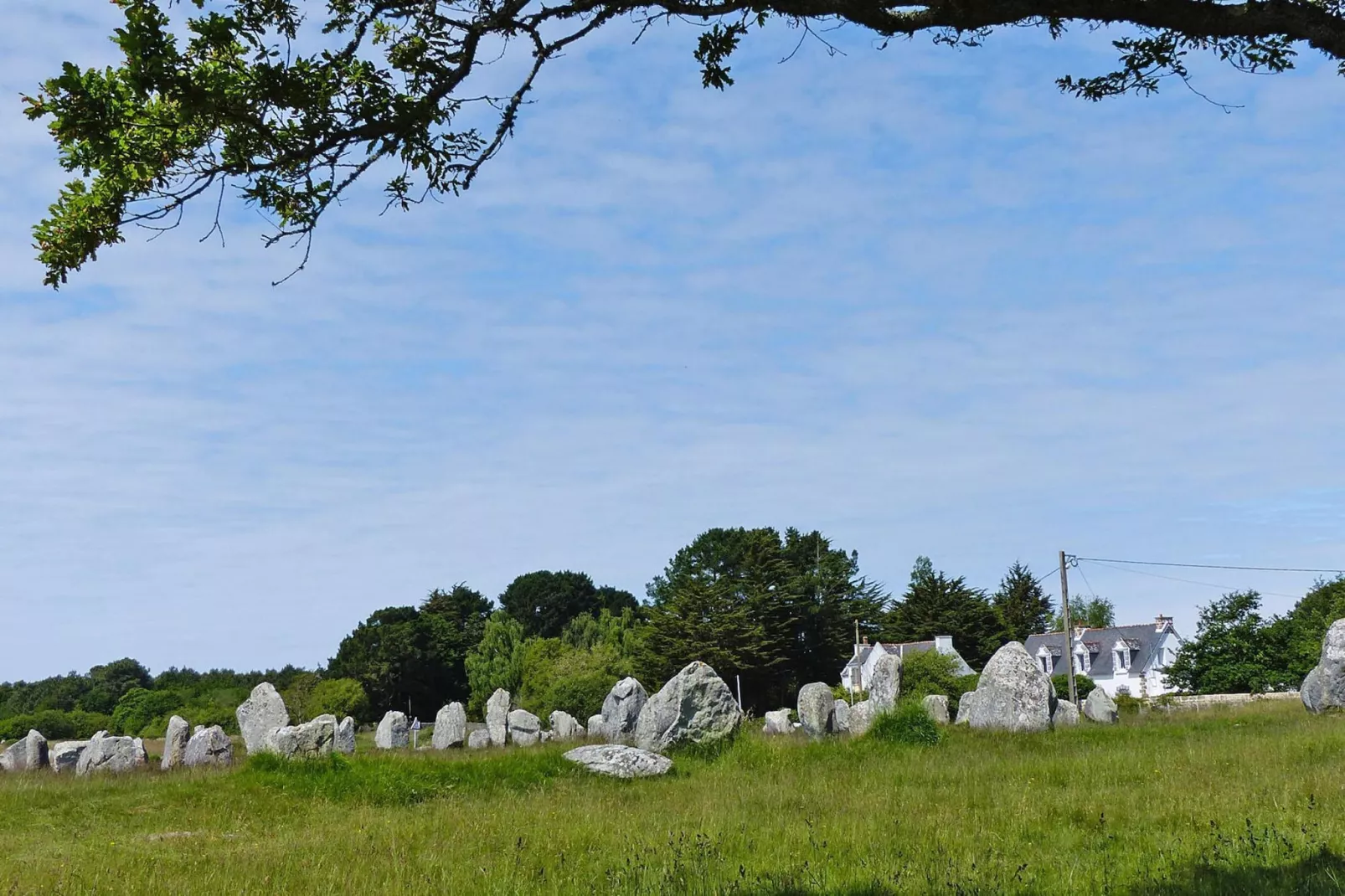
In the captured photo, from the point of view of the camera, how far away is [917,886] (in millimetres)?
7527

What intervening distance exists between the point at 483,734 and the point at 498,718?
0.78 m

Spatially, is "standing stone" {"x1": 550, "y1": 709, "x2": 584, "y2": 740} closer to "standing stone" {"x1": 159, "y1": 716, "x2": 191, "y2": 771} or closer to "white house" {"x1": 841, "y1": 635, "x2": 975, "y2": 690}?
"standing stone" {"x1": 159, "y1": 716, "x2": 191, "y2": 771}

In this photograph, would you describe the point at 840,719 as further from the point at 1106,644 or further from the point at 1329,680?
the point at 1106,644

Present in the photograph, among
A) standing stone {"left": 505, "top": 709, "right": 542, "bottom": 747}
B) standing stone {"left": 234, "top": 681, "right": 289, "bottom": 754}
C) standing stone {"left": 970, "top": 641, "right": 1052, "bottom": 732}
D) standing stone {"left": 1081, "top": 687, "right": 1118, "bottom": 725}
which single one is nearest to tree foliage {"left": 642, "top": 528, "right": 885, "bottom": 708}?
standing stone {"left": 505, "top": 709, "right": 542, "bottom": 747}

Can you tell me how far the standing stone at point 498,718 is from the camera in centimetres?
3638

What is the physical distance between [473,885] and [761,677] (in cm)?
5343

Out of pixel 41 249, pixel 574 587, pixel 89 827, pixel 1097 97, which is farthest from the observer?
pixel 574 587

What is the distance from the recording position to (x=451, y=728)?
35219 millimetres

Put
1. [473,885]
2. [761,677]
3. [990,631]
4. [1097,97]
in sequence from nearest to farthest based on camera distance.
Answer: [1097,97] < [473,885] < [761,677] < [990,631]

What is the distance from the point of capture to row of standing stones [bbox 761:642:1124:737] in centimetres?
2322

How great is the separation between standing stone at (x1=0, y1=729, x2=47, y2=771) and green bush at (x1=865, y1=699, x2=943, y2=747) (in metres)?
21.8

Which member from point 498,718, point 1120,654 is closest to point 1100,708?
point 498,718

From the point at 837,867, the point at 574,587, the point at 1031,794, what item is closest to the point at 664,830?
the point at 837,867

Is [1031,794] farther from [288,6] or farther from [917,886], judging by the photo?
[288,6]
